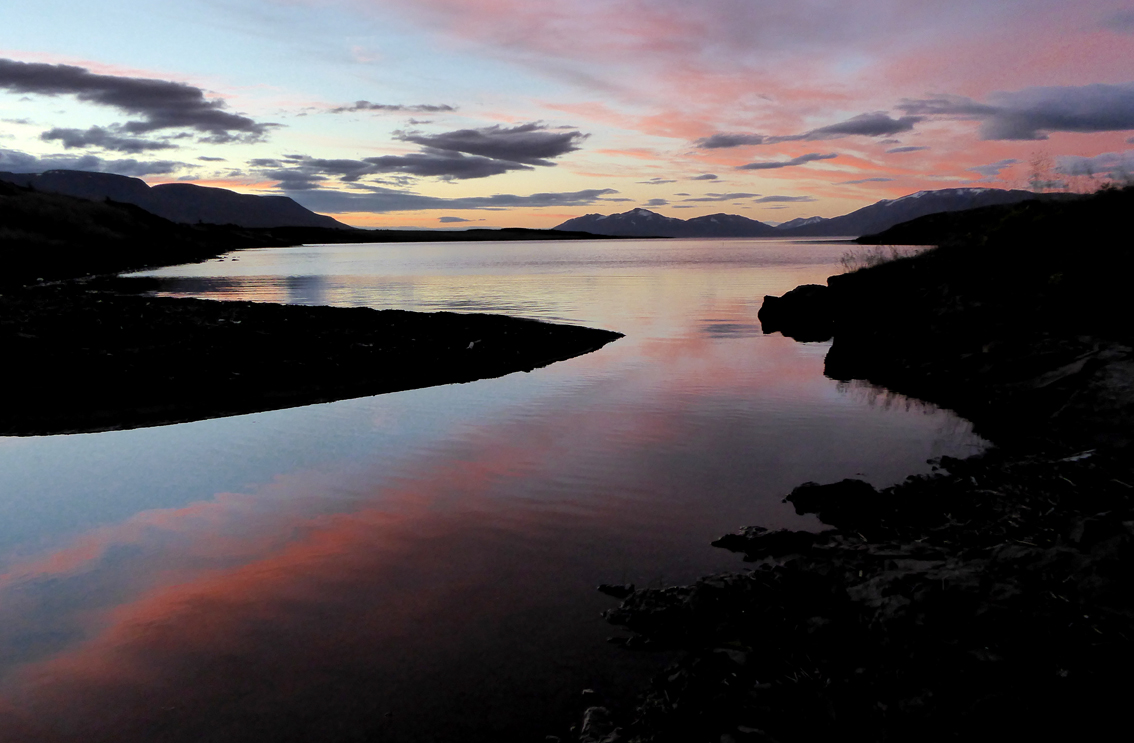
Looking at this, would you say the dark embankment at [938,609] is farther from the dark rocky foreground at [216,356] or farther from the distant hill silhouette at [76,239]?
the distant hill silhouette at [76,239]

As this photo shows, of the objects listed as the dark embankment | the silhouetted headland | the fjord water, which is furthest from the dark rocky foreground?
the dark embankment

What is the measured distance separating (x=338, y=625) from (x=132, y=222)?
133 metres

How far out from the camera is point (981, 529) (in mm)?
7840

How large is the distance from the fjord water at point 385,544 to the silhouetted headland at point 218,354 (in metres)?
1.72

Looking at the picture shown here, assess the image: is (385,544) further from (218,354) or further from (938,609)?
(218,354)

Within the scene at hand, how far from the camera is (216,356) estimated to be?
69.3 ft

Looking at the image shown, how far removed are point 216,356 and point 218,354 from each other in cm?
24

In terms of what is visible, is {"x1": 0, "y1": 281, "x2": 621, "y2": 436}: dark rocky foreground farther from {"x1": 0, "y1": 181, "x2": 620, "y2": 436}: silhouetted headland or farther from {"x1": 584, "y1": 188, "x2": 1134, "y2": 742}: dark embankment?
{"x1": 584, "y1": 188, "x2": 1134, "y2": 742}: dark embankment

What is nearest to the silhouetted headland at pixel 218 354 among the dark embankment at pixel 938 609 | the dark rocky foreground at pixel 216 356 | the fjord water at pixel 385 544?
the dark rocky foreground at pixel 216 356

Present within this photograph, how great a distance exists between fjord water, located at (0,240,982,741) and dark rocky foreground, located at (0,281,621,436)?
1.72m

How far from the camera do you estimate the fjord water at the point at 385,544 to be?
6.13 metres

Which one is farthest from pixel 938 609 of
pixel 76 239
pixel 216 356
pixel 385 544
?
pixel 76 239

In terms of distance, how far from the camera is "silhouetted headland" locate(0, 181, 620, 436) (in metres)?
16.8

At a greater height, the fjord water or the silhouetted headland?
the silhouetted headland
